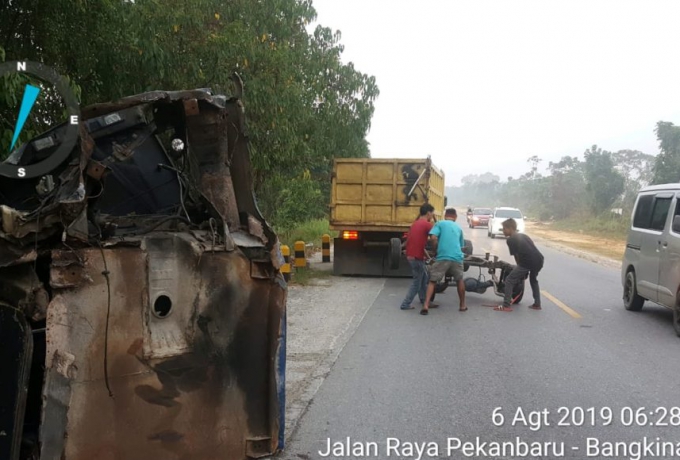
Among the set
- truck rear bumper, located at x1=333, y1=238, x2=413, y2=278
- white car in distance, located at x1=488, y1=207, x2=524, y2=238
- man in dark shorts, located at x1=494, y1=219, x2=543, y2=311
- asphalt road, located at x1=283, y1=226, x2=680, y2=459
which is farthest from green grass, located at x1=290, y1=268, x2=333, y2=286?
white car in distance, located at x1=488, y1=207, x2=524, y2=238

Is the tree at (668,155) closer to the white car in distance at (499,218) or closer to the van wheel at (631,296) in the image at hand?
the white car in distance at (499,218)

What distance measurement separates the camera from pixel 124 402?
10.6ft

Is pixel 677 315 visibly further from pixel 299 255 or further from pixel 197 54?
pixel 299 255

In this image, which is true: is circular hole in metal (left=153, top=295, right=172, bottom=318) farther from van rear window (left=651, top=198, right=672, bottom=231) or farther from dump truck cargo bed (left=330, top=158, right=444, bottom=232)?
dump truck cargo bed (left=330, top=158, right=444, bottom=232)

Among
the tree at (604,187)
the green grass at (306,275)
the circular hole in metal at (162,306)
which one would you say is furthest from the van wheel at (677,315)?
the tree at (604,187)

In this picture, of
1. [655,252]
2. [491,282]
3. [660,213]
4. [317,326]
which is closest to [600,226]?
[491,282]

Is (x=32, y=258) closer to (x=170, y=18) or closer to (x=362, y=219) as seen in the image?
(x=170, y=18)

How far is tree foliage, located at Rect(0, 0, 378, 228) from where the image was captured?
7953 millimetres

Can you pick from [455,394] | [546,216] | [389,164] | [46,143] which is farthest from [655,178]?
[46,143]

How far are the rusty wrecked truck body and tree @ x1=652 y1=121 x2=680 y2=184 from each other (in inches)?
1479

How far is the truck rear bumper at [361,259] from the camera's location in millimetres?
14664

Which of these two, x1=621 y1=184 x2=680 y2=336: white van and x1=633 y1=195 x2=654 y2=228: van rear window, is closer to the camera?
x1=621 y1=184 x2=680 y2=336: white van

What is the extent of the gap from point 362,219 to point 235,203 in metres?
10.1

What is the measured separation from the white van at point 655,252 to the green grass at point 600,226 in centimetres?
2572
